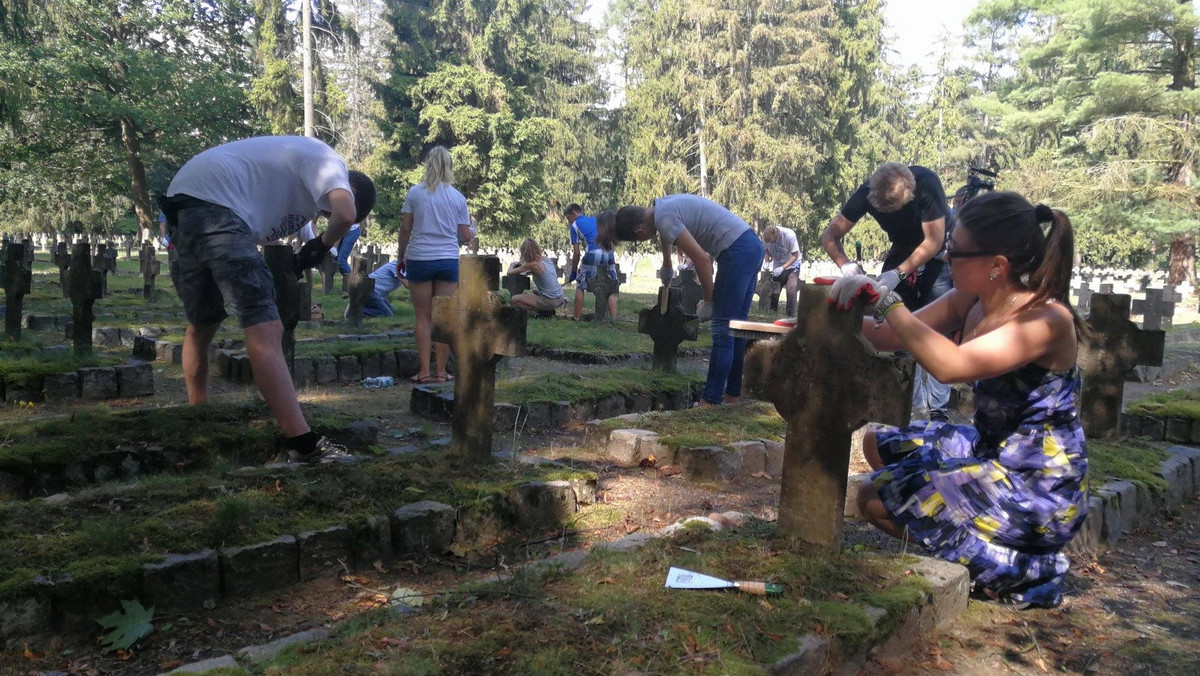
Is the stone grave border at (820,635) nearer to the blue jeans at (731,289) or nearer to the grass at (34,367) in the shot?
the blue jeans at (731,289)

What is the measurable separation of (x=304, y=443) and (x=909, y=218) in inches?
152

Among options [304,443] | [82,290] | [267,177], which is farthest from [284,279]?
[82,290]

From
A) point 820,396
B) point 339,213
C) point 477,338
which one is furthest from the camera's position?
point 339,213

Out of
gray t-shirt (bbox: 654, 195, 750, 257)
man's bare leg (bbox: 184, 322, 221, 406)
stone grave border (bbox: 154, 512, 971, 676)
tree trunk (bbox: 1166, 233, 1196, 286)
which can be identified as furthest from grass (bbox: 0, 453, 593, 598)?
tree trunk (bbox: 1166, 233, 1196, 286)

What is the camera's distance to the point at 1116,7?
23703 mm

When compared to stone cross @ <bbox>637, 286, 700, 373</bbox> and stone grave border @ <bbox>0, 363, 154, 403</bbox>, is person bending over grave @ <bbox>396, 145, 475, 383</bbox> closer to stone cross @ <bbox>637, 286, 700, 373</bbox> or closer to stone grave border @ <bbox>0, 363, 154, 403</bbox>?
stone cross @ <bbox>637, 286, 700, 373</bbox>

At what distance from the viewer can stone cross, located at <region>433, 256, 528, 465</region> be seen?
12.3 feet

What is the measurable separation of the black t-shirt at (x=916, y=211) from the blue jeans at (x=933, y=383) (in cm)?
26

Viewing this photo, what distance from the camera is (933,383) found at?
565 cm

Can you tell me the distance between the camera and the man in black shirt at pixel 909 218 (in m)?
5.29

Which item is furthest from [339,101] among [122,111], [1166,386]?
[1166,386]

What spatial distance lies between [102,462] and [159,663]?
5.67ft

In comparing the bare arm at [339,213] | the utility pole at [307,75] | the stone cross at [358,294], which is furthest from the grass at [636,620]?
the utility pole at [307,75]

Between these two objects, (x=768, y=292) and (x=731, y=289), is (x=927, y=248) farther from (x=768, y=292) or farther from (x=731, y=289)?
(x=768, y=292)
